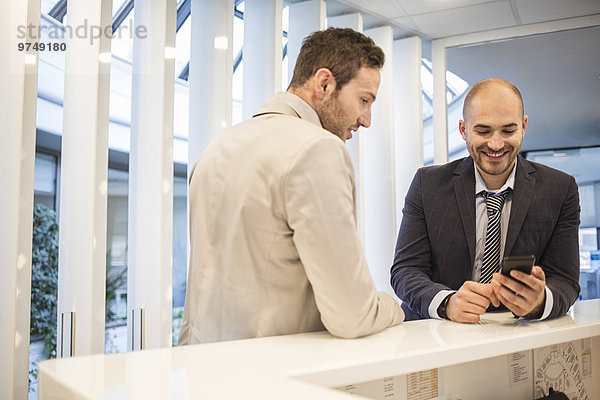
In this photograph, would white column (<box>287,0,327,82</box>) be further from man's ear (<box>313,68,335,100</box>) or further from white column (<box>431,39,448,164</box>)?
man's ear (<box>313,68,335,100</box>)

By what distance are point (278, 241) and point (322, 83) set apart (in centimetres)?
59

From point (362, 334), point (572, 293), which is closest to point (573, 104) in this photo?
point (572, 293)

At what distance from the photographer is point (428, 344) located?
118 centimetres

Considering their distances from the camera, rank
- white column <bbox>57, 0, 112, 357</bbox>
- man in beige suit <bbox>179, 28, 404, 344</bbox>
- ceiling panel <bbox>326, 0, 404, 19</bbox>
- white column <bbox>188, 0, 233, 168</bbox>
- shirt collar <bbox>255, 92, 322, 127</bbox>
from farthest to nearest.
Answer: ceiling panel <bbox>326, 0, 404, 19</bbox> < white column <bbox>188, 0, 233, 168</bbox> < white column <bbox>57, 0, 112, 357</bbox> < shirt collar <bbox>255, 92, 322, 127</bbox> < man in beige suit <bbox>179, 28, 404, 344</bbox>

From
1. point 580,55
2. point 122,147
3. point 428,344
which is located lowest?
point 428,344

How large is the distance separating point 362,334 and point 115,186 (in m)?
6.17

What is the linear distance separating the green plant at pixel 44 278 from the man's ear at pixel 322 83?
4220 mm

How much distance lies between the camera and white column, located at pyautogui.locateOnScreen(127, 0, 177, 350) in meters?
2.66

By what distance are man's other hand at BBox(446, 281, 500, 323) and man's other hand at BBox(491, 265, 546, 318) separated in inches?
1.1

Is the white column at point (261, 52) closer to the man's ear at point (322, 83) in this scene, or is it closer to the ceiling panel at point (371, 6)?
the ceiling panel at point (371, 6)

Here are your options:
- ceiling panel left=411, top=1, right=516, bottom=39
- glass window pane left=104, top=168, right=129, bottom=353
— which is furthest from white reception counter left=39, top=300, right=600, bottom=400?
glass window pane left=104, top=168, right=129, bottom=353

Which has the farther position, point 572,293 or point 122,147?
point 122,147

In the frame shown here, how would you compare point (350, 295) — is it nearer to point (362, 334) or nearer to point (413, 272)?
point (362, 334)

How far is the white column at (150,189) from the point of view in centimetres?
266
